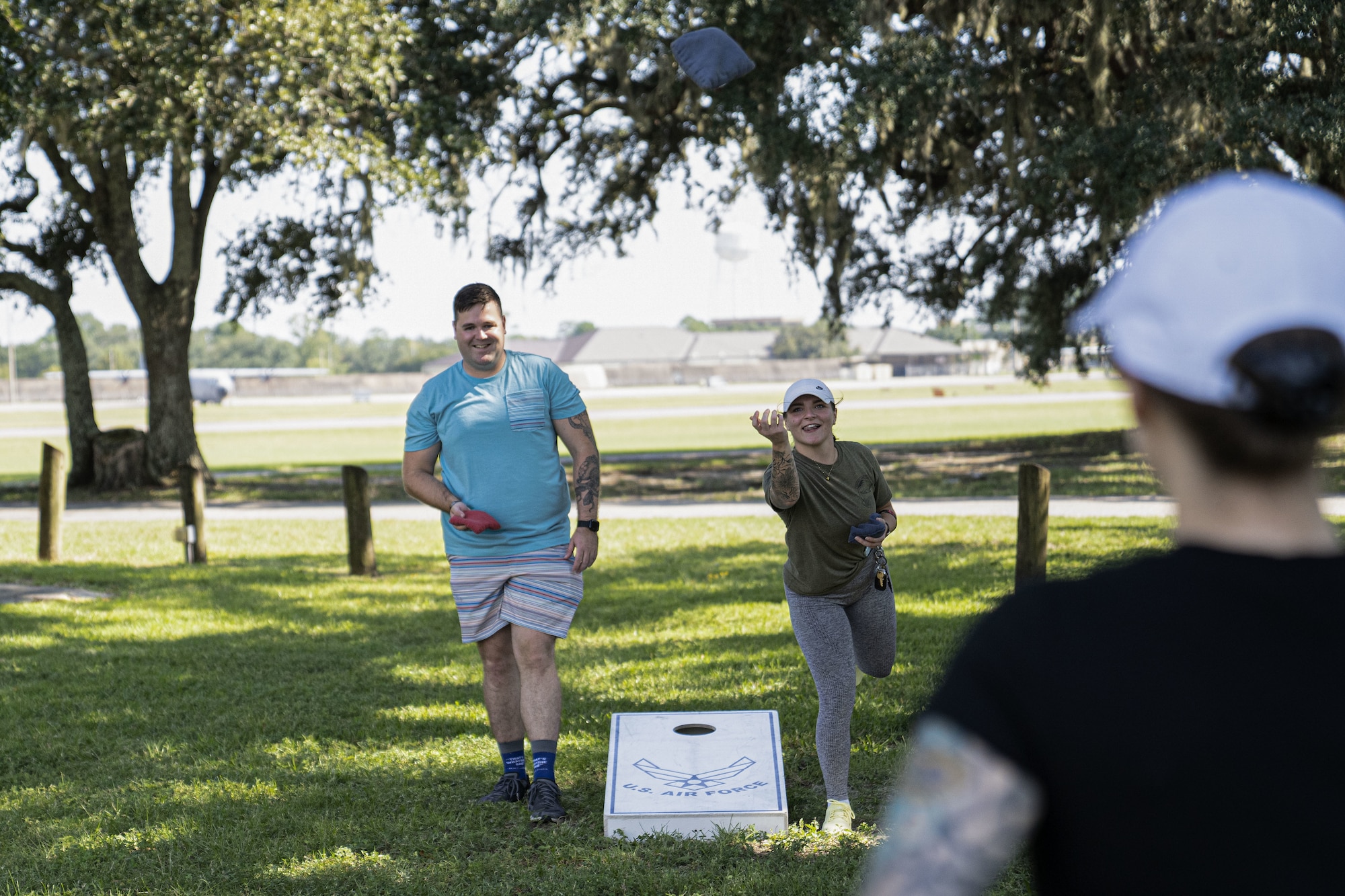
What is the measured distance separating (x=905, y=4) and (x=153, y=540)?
39.3 ft

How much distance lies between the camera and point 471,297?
481 cm

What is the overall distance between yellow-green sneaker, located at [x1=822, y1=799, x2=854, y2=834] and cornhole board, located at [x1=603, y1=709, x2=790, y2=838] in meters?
0.16

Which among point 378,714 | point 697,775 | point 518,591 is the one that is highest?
point 518,591

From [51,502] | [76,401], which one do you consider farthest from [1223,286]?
[76,401]

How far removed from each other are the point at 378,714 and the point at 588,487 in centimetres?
229

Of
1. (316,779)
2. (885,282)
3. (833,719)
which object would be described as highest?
(885,282)

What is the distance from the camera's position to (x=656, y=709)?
6285 mm

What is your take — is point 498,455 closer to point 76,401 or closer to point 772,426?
point 772,426

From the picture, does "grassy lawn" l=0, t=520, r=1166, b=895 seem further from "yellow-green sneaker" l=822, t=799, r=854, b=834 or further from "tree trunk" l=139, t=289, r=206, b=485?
"tree trunk" l=139, t=289, r=206, b=485

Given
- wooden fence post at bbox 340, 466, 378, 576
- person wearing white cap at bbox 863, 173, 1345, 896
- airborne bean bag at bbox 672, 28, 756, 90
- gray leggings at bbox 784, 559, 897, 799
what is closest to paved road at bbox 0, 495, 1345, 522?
wooden fence post at bbox 340, 466, 378, 576

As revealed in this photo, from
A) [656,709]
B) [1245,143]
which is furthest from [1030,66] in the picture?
[656,709]

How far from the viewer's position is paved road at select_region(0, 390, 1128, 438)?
4325 centimetres

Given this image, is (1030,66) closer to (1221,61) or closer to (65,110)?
(1221,61)

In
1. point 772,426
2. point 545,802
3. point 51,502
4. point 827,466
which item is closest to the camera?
point 772,426
